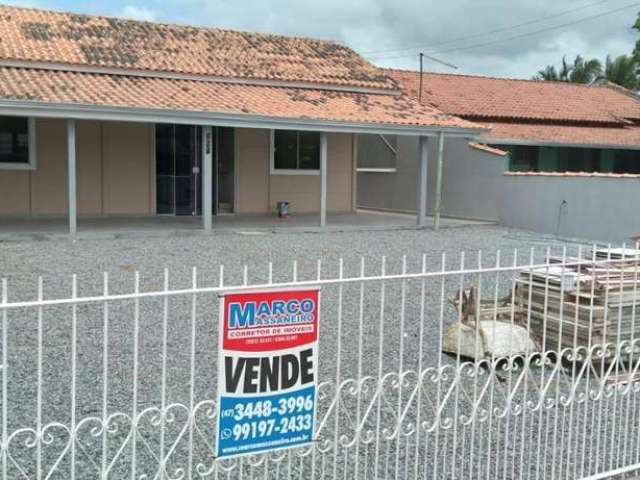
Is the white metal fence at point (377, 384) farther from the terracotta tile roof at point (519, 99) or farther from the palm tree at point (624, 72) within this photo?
the palm tree at point (624, 72)

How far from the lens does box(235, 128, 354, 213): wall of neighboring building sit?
2089cm

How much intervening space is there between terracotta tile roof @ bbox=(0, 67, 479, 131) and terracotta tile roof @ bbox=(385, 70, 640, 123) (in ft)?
18.1

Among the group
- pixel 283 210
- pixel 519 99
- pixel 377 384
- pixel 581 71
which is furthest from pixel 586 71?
pixel 377 384

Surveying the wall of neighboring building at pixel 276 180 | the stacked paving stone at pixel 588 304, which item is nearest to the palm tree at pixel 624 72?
the wall of neighboring building at pixel 276 180

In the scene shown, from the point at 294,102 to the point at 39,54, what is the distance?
6220 mm

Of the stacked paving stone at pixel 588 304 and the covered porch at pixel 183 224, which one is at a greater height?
the stacked paving stone at pixel 588 304

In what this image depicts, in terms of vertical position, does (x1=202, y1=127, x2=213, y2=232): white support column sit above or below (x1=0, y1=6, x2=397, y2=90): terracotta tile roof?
below

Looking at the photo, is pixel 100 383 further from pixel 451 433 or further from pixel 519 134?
pixel 519 134

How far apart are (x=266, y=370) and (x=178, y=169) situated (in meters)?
16.8

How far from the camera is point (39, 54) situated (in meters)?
18.4

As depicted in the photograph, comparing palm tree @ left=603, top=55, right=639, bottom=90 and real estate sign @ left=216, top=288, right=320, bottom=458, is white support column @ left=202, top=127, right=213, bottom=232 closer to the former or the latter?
real estate sign @ left=216, top=288, right=320, bottom=458

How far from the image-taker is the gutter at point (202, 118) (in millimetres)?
14945

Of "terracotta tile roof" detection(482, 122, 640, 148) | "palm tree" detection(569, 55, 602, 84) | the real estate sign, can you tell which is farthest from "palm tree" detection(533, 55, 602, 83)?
the real estate sign

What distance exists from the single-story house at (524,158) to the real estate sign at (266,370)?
52.4ft
